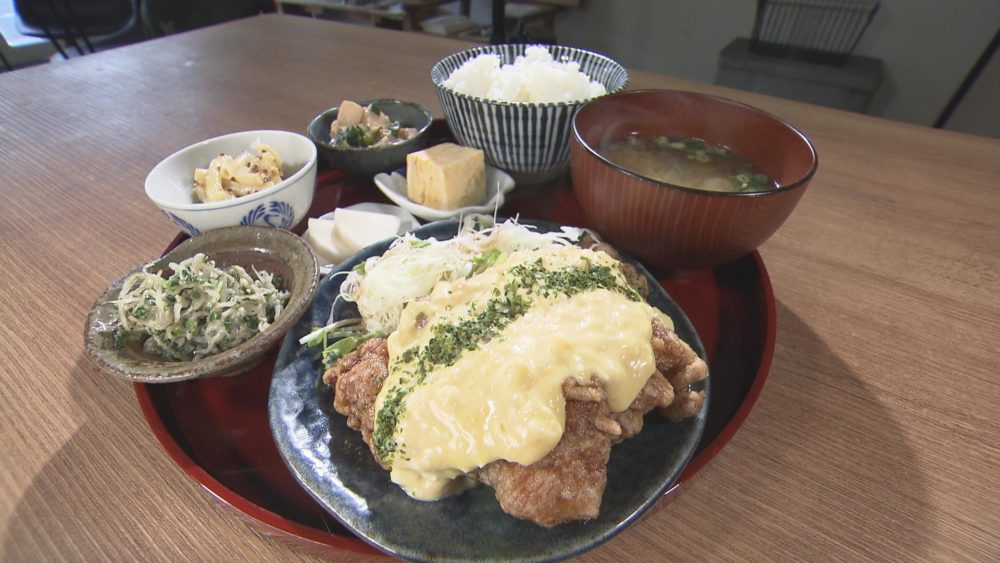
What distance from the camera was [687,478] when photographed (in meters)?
1.09

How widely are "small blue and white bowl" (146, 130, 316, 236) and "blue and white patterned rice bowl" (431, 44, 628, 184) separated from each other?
2.06ft

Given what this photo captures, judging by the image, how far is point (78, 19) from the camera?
5.27 m

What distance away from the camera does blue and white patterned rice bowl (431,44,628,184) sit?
6.31 feet

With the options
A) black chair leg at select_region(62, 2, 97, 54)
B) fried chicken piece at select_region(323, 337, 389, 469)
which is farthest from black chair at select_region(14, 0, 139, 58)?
fried chicken piece at select_region(323, 337, 389, 469)

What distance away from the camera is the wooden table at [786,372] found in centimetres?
111

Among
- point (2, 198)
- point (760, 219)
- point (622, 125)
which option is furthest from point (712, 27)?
point (2, 198)

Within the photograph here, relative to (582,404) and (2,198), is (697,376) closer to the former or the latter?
(582,404)

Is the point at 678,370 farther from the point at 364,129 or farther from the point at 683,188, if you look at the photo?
the point at 364,129

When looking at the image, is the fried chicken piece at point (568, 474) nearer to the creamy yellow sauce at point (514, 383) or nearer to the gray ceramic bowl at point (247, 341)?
the creamy yellow sauce at point (514, 383)

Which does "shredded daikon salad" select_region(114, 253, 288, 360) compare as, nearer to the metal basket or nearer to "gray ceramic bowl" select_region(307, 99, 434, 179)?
"gray ceramic bowl" select_region(307, 99, 434, 179)

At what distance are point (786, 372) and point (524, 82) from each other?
1.51m

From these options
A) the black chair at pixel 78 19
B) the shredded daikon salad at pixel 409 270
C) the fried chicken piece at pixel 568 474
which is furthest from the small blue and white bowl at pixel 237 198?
the black chair at pixel 78 19

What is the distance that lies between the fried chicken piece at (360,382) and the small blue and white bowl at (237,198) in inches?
30.1

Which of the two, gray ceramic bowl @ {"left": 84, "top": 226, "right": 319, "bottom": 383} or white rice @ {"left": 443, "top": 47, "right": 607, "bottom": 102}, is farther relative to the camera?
white rice @ {"left": 443, "top": 47, "right": 607, "bottom": 102}
